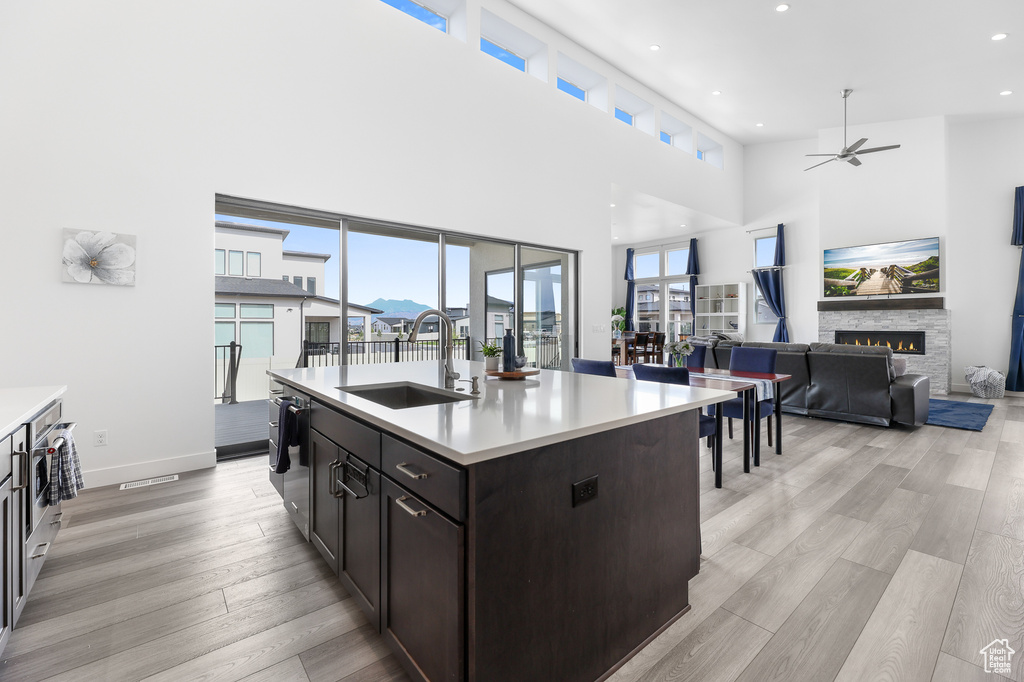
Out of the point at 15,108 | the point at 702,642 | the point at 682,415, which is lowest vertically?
the point at 702,642

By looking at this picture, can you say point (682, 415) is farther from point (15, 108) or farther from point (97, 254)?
point (15, 108)

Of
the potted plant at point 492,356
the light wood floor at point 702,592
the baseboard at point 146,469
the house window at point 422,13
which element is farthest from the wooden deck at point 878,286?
the baseboard at point 146,469

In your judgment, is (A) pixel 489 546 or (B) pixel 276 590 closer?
(A) pixel 489 546

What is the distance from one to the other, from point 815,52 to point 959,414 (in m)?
4.74

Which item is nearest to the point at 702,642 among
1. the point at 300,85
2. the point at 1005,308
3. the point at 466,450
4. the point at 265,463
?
the point at 466,450

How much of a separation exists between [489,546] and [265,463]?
3.18 m

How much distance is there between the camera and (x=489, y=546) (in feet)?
3.66

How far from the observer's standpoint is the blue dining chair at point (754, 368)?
12.0 feet

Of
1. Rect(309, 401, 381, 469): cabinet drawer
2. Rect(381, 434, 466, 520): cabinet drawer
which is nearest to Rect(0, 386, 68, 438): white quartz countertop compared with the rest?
Rect(309, 401, 381, 469): cabinet drawer

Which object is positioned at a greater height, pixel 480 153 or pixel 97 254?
pixel 480 153

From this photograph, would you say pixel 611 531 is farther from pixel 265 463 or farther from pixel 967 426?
pixel 967 426

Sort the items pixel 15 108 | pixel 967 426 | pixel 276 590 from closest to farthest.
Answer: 1. pixel 276 590
2. pixel 15 108
3. pixel 967 426

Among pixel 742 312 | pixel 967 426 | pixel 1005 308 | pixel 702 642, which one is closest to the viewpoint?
pixel 702 642

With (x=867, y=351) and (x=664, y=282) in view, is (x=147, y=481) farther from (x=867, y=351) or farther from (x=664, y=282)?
(x=664, y=282)
